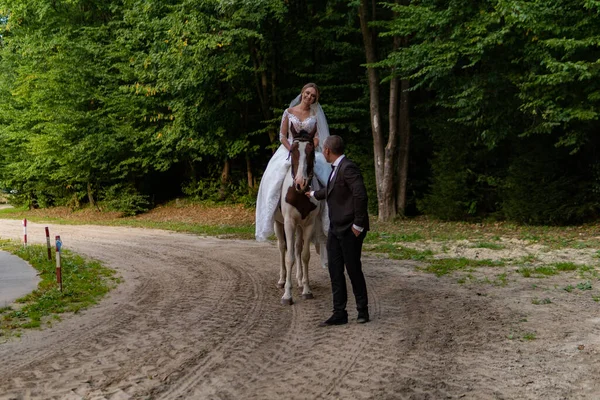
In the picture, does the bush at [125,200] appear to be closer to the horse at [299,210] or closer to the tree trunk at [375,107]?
the tree trunk at [375,107]

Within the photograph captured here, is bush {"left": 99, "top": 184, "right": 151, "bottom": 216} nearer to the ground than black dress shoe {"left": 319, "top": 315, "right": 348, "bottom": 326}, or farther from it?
farther from it

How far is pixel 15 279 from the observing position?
409 inches

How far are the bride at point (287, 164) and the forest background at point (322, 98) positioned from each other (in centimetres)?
686

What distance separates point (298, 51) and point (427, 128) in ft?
20.8

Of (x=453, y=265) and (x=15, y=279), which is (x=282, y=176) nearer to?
(x=453, y=265)

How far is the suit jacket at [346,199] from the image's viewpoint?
640 centimetres

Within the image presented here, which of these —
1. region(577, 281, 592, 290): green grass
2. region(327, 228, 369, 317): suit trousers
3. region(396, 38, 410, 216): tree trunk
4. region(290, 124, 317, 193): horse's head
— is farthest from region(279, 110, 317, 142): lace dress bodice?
region(396, 38, 410, 216): tree trunk

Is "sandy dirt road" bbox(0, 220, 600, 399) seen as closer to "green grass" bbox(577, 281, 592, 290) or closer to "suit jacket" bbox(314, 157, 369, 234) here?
"green grass" bbox(577, 281, 592, 290)

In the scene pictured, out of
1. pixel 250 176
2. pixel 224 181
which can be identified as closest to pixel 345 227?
pixel 250 176

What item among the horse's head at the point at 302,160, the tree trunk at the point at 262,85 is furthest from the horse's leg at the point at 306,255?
the tree trunk at the point at 262,85

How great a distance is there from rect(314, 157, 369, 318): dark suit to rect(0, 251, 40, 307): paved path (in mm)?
4965

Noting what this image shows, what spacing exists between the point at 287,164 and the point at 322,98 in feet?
45.0

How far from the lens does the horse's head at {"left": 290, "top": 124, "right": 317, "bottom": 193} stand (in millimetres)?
7477

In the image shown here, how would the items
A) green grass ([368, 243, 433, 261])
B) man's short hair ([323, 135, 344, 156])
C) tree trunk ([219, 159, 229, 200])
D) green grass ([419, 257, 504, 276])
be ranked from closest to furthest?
man's short hair ([323, 135, 344, 156]) < green grass ([419, 257, 504, 276]) < green grass ([368, 243, 433, 261]) < tree trunk ([219, 159, 229, 200])
